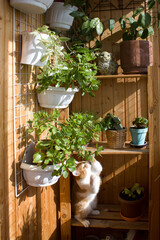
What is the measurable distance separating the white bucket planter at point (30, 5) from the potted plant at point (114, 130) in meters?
0.92

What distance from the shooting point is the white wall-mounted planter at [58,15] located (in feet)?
6.60

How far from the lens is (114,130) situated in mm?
2053

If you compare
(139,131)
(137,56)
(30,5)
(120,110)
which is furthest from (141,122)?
(30,5)

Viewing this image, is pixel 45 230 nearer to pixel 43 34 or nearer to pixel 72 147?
pixel 72 147

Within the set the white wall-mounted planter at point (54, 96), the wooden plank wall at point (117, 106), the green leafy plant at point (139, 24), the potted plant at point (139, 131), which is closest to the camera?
the white wall-mounted planter at point (54, 96)

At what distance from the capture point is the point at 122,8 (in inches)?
91.7

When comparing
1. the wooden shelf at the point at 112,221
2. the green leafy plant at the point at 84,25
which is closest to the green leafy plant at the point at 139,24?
the green leafy plant at the point at 84,25

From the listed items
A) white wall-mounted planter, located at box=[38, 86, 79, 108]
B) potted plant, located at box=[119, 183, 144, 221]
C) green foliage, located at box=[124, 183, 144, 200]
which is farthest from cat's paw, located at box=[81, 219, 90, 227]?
white wall-mounted planter, located at box=[38, 86, 79, 108]

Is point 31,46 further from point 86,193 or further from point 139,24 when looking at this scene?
point 86,193

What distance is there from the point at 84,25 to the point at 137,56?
473 mm

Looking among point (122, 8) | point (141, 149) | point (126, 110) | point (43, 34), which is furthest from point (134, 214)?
point (122, 8)

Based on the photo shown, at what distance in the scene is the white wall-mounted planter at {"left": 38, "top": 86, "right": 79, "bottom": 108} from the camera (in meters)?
1.76

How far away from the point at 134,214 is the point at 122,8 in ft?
5.72

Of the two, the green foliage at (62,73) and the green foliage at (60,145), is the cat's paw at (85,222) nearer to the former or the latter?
the green foliage at (60,145)
